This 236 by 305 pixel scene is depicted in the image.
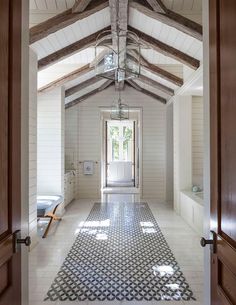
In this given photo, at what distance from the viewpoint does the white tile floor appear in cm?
294

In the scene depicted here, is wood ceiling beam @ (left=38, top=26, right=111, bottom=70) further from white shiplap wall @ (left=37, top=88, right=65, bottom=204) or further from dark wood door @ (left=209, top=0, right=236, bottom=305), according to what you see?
dark wood door @ (left=209, top=0, right=236, bottom=305)

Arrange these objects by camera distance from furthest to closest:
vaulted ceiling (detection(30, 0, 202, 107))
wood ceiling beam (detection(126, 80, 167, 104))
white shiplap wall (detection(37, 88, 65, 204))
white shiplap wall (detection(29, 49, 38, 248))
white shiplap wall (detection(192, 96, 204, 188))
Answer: wood ceiling beam (detection(126, 80, 167, 104)) → white shiplap wall (detection(192, 96, 204, 188)) → white shiplap wall (detection(37, 88, 65, 204)) → white shiplap wall (detection(29, 49, 38, 248)) → vaulted ceiling (detection(30, 0, 202, 107))

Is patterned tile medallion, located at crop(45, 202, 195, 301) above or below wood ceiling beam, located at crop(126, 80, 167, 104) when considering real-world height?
below

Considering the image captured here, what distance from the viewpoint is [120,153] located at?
12.7 m

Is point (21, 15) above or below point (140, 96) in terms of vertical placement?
below

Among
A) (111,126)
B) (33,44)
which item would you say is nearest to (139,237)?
(33,44)

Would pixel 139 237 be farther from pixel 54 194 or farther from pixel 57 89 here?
pixel 57 89

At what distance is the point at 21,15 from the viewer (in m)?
1.44

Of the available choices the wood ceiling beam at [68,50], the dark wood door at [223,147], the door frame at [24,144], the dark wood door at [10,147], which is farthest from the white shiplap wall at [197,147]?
the dark wood door at [10,147]

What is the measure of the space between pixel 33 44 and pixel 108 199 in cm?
526

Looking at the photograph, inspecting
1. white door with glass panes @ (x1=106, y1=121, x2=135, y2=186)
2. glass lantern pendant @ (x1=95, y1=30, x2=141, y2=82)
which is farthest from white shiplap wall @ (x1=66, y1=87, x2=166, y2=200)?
glass lantern pendant @ (x1=95, y1=30, x2=141, y2=82)

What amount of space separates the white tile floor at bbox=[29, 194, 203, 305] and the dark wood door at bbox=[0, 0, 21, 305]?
1.67 m

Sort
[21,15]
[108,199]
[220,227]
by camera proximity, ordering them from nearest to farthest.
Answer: [220,227] < [21,15] < [108,199]

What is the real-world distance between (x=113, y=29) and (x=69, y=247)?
3.20 meters
